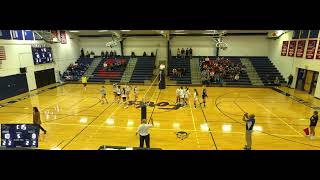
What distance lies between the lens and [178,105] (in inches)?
635

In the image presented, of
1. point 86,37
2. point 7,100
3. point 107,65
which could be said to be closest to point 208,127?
point 7,100

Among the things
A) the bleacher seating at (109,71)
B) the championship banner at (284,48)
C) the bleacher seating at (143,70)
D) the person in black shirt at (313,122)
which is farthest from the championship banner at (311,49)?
the bleacher seating at (109,71)

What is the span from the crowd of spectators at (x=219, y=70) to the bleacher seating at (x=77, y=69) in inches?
591

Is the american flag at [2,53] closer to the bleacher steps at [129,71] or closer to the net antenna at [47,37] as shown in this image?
the net antenna at [47,37]

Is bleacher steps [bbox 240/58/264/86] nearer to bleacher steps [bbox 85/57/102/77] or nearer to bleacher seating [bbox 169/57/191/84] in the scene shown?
bleacher seating [bbox 169/57/191/84]

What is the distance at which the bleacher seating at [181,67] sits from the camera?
2617 centimetres

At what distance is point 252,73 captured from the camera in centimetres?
2677

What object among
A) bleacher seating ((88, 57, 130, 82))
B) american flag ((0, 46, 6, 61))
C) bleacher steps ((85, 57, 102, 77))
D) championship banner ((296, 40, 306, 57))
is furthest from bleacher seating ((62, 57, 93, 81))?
championship banner ((296, 40, 306, 57))

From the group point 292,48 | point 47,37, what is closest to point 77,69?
point 47,37
